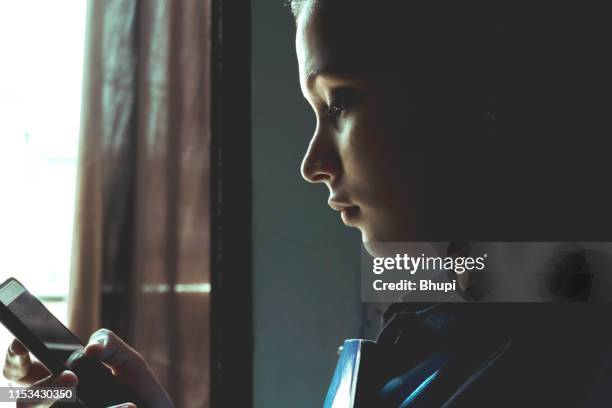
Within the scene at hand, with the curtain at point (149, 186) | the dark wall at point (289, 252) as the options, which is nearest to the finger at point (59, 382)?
the dark wall at point (289, 252)

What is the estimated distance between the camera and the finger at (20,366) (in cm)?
62

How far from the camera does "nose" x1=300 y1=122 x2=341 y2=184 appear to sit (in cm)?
58

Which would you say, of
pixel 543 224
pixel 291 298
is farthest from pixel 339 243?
pixel 543 224

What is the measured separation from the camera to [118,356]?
638 millimetres

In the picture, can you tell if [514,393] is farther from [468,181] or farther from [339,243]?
[339,243]

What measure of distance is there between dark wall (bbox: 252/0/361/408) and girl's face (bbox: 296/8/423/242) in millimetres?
368

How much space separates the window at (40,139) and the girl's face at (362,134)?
750 millimetres

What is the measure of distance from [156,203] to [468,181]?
0.79 metres

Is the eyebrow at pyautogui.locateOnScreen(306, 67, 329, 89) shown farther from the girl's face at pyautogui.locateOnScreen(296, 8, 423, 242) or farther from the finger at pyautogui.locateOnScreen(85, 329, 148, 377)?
the finger at pyautogui.locateOnScreen(85, 329, 148, 377)

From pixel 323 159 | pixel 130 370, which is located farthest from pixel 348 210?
pixel 130 370

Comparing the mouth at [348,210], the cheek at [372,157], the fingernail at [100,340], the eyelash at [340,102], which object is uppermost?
the eyelash at [340,102]

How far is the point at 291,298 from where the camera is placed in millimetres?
982

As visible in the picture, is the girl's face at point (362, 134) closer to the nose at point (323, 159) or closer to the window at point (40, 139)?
the nose at point (323, 159)

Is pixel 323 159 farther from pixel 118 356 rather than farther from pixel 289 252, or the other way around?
pixel 289 252
